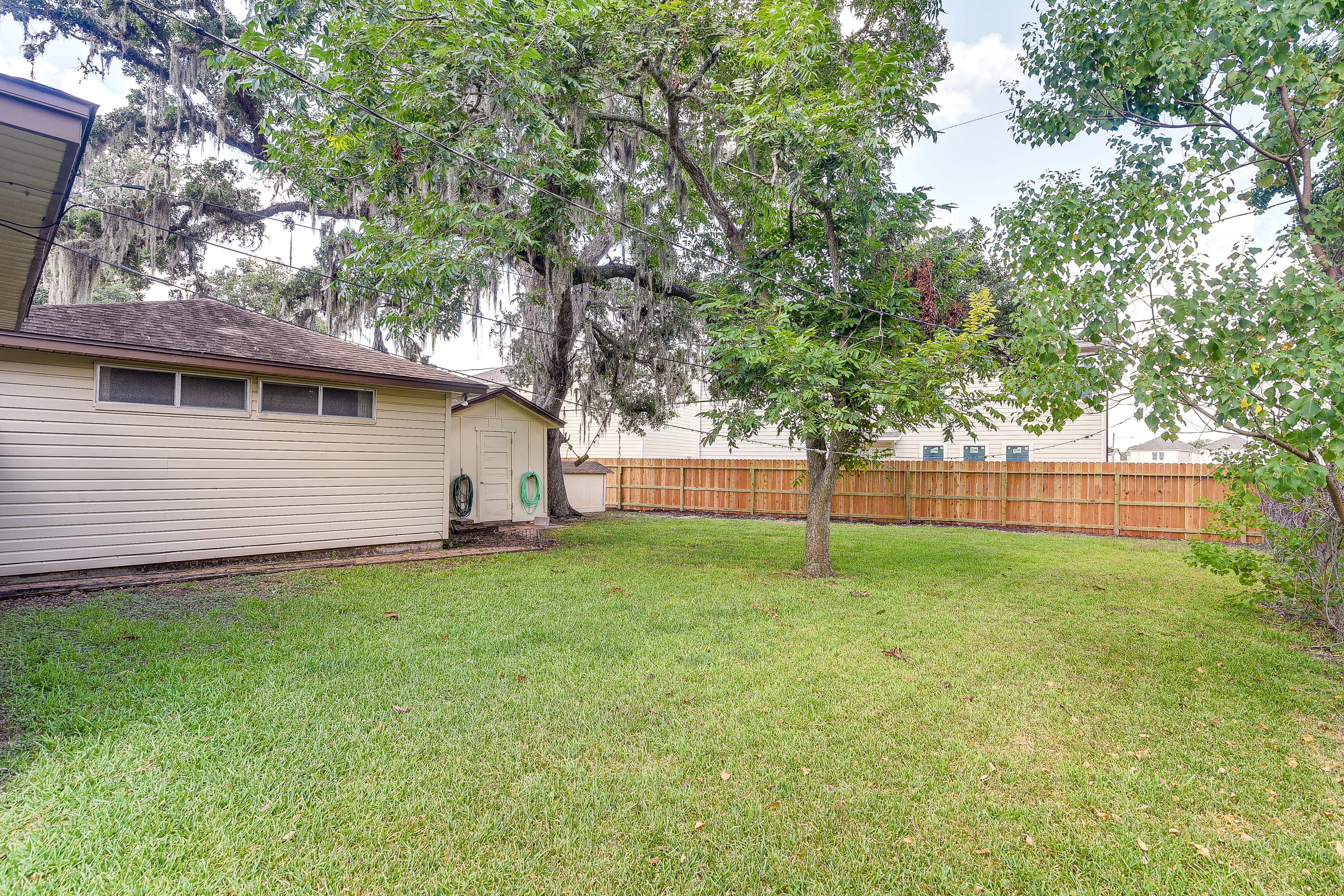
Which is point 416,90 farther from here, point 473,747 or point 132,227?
point 132,227

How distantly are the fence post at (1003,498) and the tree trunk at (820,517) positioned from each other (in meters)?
7.57

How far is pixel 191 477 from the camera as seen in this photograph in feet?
22.6

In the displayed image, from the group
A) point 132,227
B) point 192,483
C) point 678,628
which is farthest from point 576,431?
point 678,628

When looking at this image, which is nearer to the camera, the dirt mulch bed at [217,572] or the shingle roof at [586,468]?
the dirt mulch bed at [217,572]

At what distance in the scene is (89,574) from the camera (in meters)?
6.29

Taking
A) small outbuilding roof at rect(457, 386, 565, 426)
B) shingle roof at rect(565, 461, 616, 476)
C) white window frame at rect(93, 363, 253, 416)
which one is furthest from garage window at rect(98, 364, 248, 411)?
shingle roof at rect(565, 461, 616, 476)

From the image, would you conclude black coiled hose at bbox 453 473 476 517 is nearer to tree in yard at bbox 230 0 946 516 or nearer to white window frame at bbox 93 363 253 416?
tree in yard at bbox 230 0 946 516

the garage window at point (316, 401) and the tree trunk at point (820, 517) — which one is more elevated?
the garage window at point (316, 401)

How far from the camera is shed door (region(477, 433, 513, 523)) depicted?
402 inches

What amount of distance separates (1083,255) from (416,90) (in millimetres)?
6147

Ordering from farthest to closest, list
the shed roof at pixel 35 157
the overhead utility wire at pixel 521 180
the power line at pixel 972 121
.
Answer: the power line at pixel 972 121 < the overhead utility wire at pixel 521 180 < the shed roof at pixel 35 157

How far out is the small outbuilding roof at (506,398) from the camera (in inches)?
393

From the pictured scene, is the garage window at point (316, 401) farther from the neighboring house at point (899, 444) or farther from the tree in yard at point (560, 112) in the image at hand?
the neighboring house at point (899, 444)

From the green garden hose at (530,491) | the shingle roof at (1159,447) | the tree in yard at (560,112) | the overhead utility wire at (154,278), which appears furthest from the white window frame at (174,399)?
the shingle roof at (1159,447)
